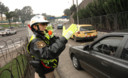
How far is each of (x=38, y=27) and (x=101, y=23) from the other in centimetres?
1566

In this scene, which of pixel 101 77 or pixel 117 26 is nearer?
pixel 101 77

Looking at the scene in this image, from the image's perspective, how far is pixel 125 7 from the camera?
11.3 m

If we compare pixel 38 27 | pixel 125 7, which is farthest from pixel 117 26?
pixel 38 27

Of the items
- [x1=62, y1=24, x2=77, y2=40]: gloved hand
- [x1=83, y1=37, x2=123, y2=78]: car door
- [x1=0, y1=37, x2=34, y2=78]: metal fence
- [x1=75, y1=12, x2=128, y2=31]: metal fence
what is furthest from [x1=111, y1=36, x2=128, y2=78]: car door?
[x1=75, y1=12, x2=128, y2=31]: metal fence

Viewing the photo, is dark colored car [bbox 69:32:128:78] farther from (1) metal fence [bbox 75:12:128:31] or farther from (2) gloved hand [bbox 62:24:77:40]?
(1) metal fence [bbox 75:12:128:31]

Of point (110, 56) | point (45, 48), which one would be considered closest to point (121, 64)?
point (110, 56)

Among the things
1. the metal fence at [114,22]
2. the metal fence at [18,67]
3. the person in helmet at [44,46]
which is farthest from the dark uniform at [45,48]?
the metal fence at [114,22]

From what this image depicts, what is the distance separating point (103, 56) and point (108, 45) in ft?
1.12

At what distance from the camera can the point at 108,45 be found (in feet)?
7.91

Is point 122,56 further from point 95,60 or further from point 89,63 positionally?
point 89,63

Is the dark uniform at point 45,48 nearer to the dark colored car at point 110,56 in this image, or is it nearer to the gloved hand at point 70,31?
the gloved hand at point 70,31

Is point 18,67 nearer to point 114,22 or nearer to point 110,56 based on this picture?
point 110,56

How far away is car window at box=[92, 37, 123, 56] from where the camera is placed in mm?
2127

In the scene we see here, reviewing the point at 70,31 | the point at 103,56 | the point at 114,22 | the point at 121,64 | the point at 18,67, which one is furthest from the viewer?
the point at 114,22
